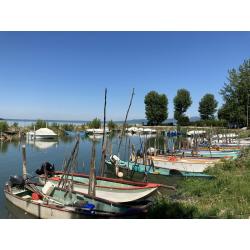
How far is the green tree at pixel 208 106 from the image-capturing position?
293ft

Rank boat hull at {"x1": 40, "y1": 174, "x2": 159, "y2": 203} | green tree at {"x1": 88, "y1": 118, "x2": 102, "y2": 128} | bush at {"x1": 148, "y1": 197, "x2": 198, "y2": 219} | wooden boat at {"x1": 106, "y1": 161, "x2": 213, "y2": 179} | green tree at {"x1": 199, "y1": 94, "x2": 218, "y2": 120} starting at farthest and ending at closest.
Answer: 1. green tree at {"x1": 199, "y1": 94, "x2": 218, "y2": 120}
2. green tree at {"x1": 88, "y1": 118, "x2": 102, "y2": 128}
3. wooden boat at {"x1": 106, "y1": 161, "x2": 213, "y2": 179}
4. boat hull at {"x1": 40, "y1": 174, "x2": 159, "y2": 203}
5. bush at {"x1": 148, "y1": 197, "x2": 198, "y2": 219}

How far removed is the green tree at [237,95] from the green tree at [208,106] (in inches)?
1017

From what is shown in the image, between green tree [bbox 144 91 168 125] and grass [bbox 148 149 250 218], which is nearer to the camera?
grass [bbox 148 149 250 218]

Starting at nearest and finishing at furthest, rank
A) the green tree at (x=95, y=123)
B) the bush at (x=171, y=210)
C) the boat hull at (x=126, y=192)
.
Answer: the bush at (x=171, y=210) < the boat hull at (x=126, y=192) < the green tree at (x=95, y=123)

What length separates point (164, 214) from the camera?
10273 mm

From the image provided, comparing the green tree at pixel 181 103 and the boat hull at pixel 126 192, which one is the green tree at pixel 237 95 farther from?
the boat hull at pixel 126 192

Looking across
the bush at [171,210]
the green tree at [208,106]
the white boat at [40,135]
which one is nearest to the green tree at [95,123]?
the white boat at [40,135]

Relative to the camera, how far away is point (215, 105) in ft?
296

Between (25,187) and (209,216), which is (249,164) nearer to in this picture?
(209,216)

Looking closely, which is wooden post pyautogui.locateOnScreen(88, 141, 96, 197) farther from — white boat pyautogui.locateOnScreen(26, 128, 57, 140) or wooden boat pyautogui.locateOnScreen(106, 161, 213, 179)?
white boat pyautogui.locateOnScreen(26, 128, 57, 140)

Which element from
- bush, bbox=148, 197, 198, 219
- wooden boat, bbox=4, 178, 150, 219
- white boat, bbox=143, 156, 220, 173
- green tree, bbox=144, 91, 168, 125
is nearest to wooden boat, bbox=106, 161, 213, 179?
white boat, bbox=143, 156, 220, 173

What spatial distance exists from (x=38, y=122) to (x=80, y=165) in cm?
4076

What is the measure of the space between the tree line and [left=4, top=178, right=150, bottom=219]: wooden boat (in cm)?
5001

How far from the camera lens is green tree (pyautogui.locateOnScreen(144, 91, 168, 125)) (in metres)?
94.4
